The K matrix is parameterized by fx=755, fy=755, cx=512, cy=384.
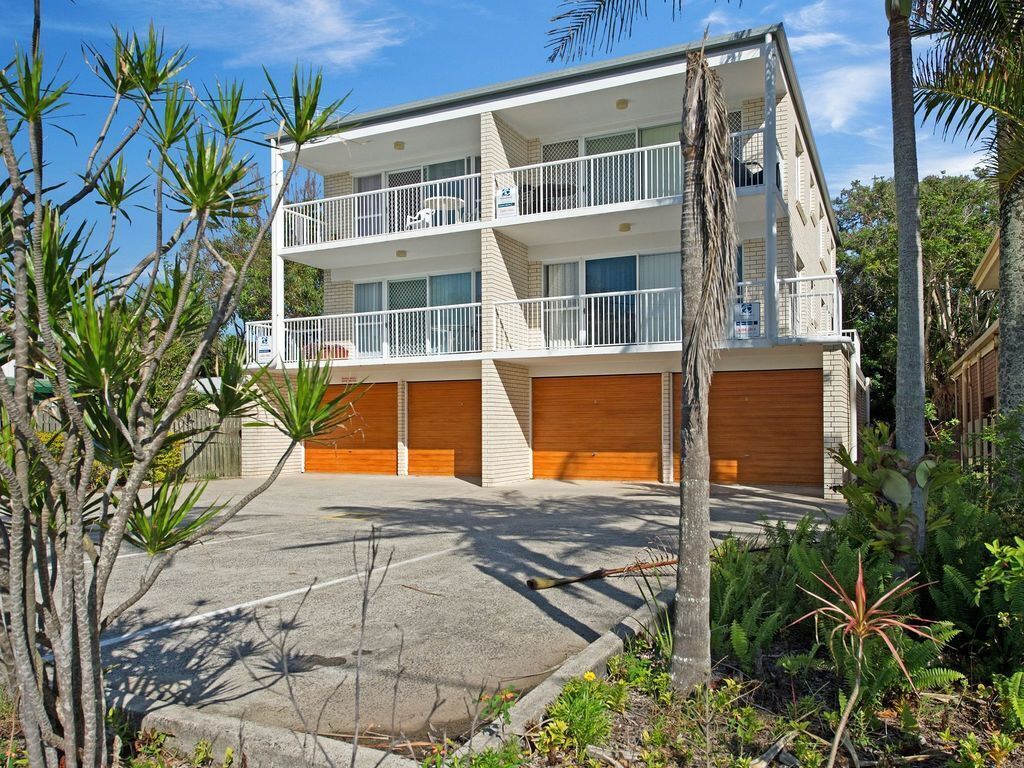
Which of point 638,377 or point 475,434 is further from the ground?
point 638,377

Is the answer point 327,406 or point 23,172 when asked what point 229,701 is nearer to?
point 327,406

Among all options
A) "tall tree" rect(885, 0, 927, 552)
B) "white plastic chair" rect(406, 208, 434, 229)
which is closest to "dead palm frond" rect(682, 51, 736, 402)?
"tall tree" rect(885, 0, 927, 552)

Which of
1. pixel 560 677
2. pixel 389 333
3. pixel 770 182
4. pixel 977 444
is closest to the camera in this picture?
pixel 560 677

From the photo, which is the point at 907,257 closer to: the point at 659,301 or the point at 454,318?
the point at 659,301

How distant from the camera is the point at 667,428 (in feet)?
57.3

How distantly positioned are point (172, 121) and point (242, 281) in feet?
2.09

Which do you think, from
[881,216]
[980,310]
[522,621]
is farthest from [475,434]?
[881,216]

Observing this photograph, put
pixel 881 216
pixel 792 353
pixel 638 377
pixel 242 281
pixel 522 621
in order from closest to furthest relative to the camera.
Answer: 1. pixel 242 281
2. pixel 522 621
3. pixel 792 353
4. pixel 638 377
5. pixel 881 216

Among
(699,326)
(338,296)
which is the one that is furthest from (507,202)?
(699,326)

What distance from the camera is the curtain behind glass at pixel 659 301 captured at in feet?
52.8

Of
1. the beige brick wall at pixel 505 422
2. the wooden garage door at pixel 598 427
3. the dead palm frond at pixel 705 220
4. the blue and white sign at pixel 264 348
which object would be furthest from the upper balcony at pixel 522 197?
the dead palm frond at pixel 705 220

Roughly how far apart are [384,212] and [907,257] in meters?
14.4

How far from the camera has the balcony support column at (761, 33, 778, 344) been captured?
1449 cm

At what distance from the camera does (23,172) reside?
2.81 metres
